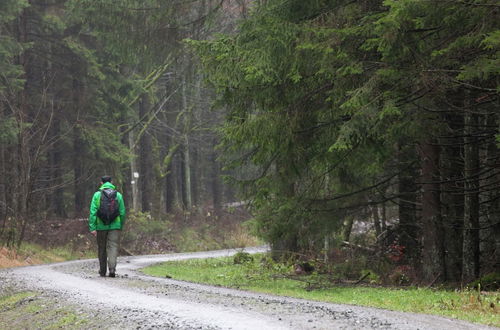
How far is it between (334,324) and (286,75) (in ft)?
20.6

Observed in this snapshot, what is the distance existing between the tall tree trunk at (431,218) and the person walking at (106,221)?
6381 millimetres

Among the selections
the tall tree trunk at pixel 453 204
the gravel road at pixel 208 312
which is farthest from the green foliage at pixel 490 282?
the gravel road at pixel 208 312

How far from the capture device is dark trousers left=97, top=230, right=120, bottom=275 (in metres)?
14.1

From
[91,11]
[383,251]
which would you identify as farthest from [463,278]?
[91,11]

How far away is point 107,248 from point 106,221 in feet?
2.05

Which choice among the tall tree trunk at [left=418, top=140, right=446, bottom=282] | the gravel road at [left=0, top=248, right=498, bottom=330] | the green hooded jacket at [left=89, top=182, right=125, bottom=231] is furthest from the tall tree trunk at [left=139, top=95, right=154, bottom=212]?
the gravel road at [left=0, top=248, right=498, bottom=330]

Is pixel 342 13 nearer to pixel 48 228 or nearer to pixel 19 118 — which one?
pixel 19 118

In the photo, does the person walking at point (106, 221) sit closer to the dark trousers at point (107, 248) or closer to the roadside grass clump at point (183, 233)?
the dark trousers at point (107, 248)

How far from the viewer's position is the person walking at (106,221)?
1405 centimetres

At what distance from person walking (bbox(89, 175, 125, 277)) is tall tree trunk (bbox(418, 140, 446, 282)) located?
6.38 m

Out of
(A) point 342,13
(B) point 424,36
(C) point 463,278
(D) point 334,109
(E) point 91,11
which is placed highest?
(E) point 91,11

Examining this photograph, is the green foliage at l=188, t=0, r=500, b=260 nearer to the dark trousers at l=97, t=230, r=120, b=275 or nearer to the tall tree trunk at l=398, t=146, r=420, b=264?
the tall tree trunk at l=398, t=146, r=420, b=264

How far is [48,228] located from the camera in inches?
1063

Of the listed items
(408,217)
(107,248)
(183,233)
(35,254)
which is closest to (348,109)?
(107,248)
